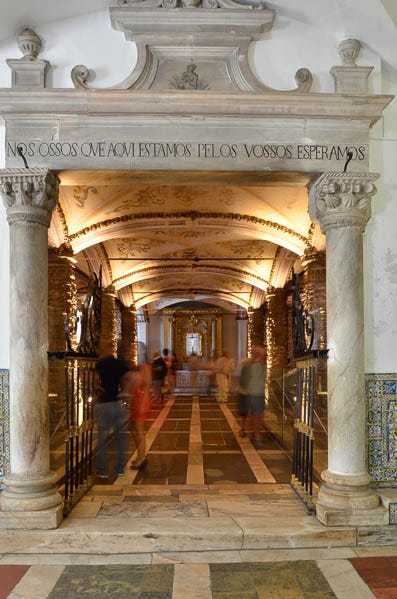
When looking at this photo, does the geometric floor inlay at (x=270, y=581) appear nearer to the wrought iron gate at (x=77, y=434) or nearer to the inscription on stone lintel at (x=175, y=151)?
the wrought iron gate at (x=77, y=434)

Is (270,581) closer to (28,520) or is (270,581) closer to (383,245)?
(28,520)

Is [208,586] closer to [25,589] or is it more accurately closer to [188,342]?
[25,589]

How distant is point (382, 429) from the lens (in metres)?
5.11

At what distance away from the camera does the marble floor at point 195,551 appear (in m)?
3.89

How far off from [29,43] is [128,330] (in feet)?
51.1

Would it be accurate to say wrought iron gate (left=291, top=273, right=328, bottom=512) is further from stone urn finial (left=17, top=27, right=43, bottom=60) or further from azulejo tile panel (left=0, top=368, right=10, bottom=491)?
stone urn finial (left=17, top=27, right=43, bottom=60)

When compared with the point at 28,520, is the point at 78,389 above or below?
above

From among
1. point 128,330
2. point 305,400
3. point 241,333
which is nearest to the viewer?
point 305,400

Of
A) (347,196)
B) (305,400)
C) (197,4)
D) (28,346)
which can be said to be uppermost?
(197,4)

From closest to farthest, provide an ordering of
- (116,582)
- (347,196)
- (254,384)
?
(116,582), (347,196), (254,384)

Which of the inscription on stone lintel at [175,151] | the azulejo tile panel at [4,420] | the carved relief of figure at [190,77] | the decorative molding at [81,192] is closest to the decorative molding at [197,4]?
the carved relief of figure at [190,77]

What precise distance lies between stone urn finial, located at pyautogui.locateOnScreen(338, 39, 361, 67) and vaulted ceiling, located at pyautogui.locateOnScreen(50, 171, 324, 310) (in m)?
1.03

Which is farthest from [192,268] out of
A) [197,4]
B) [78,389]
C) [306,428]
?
[197,4]

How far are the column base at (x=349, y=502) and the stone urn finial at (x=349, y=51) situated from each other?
342 cm
